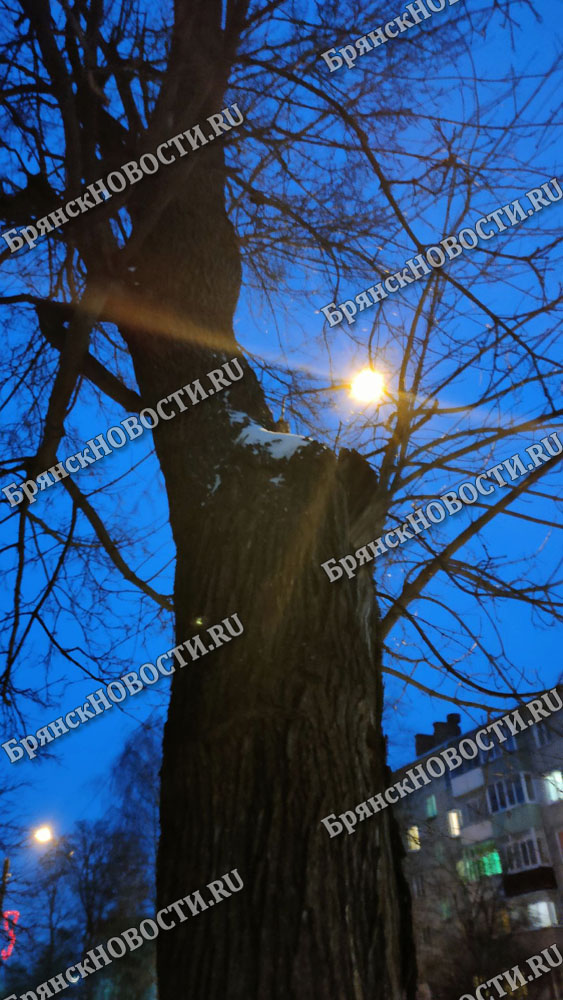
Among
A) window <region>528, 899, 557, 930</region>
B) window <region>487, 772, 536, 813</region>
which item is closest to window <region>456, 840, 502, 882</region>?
window <region>487, 772, 536, 813</region>

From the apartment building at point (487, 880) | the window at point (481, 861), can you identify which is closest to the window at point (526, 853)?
the apartment building at point (487, 880)

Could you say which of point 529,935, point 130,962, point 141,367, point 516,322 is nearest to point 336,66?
point 516,322

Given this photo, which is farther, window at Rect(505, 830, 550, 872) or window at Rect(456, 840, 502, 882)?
window at Rect(456, 840, 502, 882)

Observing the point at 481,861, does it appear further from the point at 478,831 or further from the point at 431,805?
the point at 431,805

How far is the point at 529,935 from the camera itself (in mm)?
22859

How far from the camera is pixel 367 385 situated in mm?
3953

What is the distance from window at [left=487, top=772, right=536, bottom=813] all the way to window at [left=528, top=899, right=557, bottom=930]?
3.22m

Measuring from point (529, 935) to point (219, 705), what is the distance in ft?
85.3

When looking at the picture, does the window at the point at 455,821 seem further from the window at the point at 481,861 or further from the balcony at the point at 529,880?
the balcony at the point at 529,880

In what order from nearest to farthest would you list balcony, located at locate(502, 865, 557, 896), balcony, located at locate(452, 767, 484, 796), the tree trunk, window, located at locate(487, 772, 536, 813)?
the tree trunk
balcony, located at locate(502, 865, 557, 896)
window, located at locate(487, 772, 536, 813)
balcony, located at locate(452, 767, 484, 796)

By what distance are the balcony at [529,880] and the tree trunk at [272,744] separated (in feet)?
89.3

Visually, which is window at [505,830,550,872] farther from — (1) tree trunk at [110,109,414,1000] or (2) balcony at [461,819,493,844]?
(1) tree trunk at [110,109,414,1000]

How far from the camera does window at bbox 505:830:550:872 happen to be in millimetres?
25297

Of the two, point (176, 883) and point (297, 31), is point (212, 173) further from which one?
point (176, 883)
